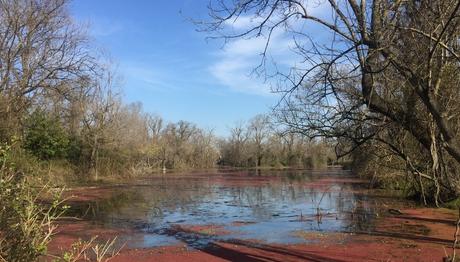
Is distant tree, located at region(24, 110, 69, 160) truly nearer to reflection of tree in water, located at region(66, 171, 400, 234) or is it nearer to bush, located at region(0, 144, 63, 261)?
reflection of tree in water, located at region(66, 171, 400, 234)

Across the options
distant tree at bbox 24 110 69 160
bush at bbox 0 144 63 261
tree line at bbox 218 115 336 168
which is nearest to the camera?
bush at bbox 0 144 63 261

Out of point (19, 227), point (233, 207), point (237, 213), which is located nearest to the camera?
point (19, 227)

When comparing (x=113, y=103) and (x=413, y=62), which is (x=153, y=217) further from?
(x=113, y=103)

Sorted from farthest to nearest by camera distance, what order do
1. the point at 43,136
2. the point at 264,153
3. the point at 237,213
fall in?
1. the point at 264,153
2. the point at 43,136
3. the point at 237,213

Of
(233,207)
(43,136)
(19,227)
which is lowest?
(233,207)

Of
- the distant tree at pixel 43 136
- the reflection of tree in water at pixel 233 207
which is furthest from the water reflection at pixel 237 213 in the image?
the distant tree at pixel 43 136

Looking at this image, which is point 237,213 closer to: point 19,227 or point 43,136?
point 19,227

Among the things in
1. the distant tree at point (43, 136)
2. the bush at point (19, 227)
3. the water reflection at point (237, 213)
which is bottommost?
the water reflection at point (237, 213)

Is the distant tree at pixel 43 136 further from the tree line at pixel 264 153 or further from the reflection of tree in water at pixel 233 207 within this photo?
the tree line at pixel 264 153

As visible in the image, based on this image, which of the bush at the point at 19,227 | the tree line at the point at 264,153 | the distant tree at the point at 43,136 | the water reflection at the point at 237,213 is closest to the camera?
the bush at the point at 19,227

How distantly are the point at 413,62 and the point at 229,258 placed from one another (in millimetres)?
6312

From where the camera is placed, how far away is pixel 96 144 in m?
41.7

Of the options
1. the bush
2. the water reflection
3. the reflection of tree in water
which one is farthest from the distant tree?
the bush

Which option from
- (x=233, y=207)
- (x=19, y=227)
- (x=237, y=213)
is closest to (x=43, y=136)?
(x=233, y=207)
